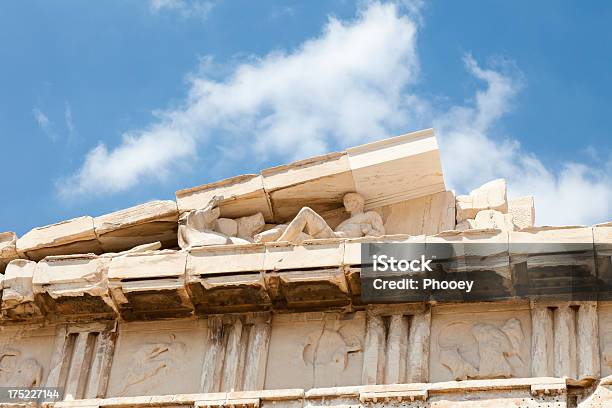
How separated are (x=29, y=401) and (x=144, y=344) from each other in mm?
1286

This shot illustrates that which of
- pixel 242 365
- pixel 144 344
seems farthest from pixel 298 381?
pixel 144 344

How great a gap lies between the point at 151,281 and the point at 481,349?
11.2 feet

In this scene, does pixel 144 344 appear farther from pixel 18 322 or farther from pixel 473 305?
pixel 473 305

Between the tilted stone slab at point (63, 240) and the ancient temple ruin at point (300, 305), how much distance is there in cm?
2

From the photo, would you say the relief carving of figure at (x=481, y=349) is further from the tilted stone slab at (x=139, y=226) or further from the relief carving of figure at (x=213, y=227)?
the tilted stone slab at (x=139, y=226)

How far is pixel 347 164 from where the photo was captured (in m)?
18.3

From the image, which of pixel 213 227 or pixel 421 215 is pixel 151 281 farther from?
pixel 421 215

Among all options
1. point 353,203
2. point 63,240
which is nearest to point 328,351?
point 353,203

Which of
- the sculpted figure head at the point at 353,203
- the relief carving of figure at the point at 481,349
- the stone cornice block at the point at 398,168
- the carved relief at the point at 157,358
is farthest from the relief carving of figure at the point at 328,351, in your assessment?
the stone cornice block at the point at 398,168

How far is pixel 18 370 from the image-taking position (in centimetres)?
1820

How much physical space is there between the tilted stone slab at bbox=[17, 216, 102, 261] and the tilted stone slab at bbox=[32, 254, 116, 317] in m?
0.41

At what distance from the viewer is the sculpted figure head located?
60.2ft

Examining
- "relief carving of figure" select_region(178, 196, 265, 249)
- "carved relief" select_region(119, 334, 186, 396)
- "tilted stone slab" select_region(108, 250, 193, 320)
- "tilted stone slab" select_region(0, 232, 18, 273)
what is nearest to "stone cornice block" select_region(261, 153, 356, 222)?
"relief carving of figure" select_region(178, 196, 265, 249)

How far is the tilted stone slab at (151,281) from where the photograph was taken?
17688 millimetres
